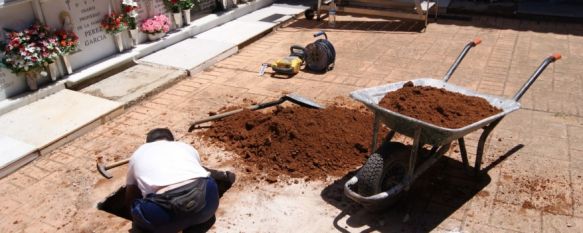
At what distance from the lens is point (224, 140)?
5918mm

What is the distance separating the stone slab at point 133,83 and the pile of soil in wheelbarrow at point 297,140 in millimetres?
1687

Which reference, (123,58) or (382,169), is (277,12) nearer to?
(123,58)

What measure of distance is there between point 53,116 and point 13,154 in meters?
1.00

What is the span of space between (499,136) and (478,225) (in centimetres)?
190

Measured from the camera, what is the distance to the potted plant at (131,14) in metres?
8.25

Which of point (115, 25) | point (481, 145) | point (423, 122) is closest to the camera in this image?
point (423, 122)

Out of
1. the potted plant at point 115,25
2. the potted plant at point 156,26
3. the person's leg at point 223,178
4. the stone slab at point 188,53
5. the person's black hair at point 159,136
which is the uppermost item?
the potted plant at point 115,25

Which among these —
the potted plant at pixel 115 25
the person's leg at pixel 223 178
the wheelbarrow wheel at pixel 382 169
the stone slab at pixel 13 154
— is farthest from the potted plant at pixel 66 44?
the wheelbarrow wheel at pixel 382 169

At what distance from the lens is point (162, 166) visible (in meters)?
4.06

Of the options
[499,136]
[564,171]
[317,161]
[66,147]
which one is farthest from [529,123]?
[66,147]

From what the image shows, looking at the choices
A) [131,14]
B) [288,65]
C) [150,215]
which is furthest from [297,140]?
[131,14]

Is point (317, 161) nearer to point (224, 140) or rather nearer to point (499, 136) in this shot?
point (224, 140)

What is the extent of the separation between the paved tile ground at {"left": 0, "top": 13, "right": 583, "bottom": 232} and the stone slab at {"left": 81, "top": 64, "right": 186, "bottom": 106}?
0.57 feet

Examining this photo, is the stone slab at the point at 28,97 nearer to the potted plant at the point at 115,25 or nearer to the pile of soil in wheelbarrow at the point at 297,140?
the potted plant at the point at 115,25
